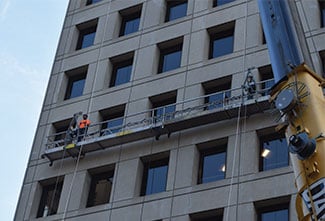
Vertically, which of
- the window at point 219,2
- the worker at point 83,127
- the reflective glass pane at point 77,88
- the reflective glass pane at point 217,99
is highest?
the window at point 219,2

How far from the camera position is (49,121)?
122ft

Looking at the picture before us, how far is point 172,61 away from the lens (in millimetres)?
36000

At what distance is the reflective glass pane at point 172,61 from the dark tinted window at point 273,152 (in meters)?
7.63

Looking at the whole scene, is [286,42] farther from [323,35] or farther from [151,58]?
[151,58]

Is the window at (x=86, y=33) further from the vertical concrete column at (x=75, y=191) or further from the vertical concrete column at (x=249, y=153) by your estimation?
the vertical concrete column at (x=249, y=153)

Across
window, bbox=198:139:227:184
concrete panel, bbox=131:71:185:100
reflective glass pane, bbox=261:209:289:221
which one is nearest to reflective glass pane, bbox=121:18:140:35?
concrete panel, bbox=131:71:185:100

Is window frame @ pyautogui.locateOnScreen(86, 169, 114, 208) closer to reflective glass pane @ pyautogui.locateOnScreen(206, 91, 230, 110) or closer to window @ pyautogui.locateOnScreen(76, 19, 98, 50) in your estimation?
reflective glass pane @ pyautogui.locateOnScreen(206, 91, 230, 110)

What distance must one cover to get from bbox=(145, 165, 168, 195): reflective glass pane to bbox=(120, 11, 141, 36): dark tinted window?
10373 millimetres

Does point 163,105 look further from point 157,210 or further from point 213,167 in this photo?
point 157,210

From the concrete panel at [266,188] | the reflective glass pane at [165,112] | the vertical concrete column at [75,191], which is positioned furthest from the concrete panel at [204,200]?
the vertical concrete column at [75,191]

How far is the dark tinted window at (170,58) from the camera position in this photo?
3569cm

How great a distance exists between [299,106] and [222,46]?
20.5m

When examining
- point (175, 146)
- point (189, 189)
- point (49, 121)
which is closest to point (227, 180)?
point (189, 189)

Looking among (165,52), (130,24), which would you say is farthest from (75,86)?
(165,52)
